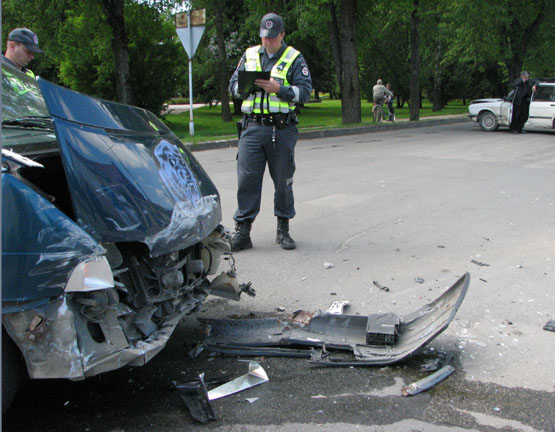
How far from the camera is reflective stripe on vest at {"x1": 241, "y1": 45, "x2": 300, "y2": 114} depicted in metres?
5.60

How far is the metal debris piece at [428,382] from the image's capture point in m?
3.20

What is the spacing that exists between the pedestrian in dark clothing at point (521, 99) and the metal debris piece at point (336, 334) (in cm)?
1683

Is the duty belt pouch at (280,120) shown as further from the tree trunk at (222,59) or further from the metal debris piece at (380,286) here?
the tree trunk at (222,59)

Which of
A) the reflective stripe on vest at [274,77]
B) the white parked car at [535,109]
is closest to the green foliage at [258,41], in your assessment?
the white parked car at [535,109]

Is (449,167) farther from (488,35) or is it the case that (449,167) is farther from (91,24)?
(488,35)

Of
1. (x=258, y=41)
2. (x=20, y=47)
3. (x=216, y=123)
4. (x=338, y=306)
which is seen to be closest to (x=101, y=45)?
(x=216, y=123)

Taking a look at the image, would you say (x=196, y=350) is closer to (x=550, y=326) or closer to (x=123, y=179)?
(x=123, y=179)

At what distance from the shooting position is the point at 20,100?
381 cm

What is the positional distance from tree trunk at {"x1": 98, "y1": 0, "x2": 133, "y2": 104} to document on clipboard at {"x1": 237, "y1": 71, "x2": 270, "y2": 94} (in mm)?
12426

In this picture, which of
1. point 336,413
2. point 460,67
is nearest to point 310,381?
Answer: point 336,413

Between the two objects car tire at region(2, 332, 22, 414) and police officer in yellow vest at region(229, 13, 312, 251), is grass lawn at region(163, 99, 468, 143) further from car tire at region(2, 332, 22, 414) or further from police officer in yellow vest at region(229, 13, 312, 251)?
car tire at region(2, 332, 22, 414)

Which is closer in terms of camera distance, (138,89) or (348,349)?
(348,349)

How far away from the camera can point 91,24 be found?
1700 centimetres

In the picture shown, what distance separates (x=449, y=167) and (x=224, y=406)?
9.25 metres
